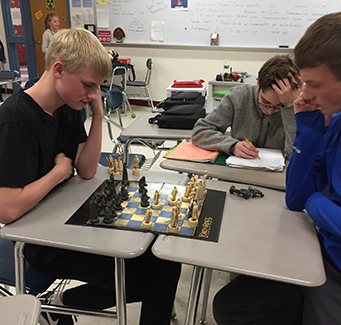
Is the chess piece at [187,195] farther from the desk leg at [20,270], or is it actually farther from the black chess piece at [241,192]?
the desk leg at [20,270]

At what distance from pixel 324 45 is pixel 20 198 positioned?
1089 mm

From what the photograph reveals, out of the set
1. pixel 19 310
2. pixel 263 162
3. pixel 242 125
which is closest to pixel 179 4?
pixel 242 125

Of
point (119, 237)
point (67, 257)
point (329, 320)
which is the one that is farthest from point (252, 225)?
point (67, 257)

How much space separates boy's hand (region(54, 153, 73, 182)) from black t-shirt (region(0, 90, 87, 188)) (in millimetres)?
34

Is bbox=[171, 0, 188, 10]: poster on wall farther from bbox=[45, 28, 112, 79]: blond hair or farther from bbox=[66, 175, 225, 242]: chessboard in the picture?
bbox=[66, 175, 225, 242]: chessboard

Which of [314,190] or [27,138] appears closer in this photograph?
[27,138]

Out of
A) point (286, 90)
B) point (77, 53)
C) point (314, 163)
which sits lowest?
point (314, 163)

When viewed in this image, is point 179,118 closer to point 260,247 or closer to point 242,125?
point 242,125

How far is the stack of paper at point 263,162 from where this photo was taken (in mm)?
1598

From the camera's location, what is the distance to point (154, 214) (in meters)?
1.18

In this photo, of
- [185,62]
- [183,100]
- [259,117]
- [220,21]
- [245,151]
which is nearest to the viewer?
[245,151]

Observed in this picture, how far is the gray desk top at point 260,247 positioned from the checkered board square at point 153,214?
0.07 metres

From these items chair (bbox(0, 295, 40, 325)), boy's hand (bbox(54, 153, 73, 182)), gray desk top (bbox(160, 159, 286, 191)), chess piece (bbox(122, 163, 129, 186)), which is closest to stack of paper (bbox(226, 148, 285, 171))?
gray desk top (bbox(160, 159, 286, 191))

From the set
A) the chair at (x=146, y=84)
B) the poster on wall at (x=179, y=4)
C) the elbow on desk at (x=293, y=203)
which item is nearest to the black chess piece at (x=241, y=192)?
the elbow on desk at (x=293, y=203)
